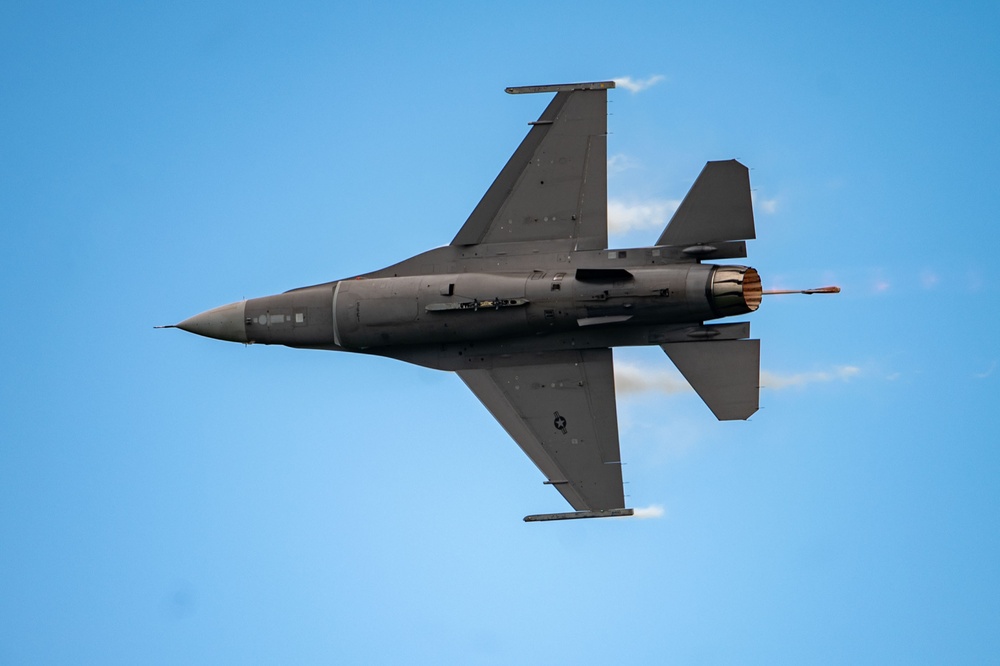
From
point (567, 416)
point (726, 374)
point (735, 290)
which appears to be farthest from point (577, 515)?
point (735, 290)

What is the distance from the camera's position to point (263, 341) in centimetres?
3562

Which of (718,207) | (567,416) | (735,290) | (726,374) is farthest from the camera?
(567,416)

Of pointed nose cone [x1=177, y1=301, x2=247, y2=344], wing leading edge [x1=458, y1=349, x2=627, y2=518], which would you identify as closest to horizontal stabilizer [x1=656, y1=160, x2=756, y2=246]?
wing leading edge [x1=458, y1=349, x2=627, y2=518]

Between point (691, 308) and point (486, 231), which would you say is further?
point (486, 231)

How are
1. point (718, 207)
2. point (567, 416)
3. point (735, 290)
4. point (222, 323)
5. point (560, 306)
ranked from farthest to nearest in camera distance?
point (222, 323), point (567, 416), point (560, 306), point (718, 207), point (735, 290)

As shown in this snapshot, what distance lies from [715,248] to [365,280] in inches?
286

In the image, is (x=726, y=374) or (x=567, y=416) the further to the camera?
(x=567, y=416)

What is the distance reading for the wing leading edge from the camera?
33.6 meters

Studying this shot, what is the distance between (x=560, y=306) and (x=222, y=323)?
7.74 metres

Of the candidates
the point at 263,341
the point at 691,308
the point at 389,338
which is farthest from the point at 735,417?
the point at 263,341

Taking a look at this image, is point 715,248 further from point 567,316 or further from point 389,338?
point 389,338

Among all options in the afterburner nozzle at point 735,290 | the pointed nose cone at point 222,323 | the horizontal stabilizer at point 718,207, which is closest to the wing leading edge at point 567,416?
the afterburner nozzle at point 735,290

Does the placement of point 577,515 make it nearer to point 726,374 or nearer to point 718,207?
point 726,374

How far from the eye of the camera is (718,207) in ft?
107
